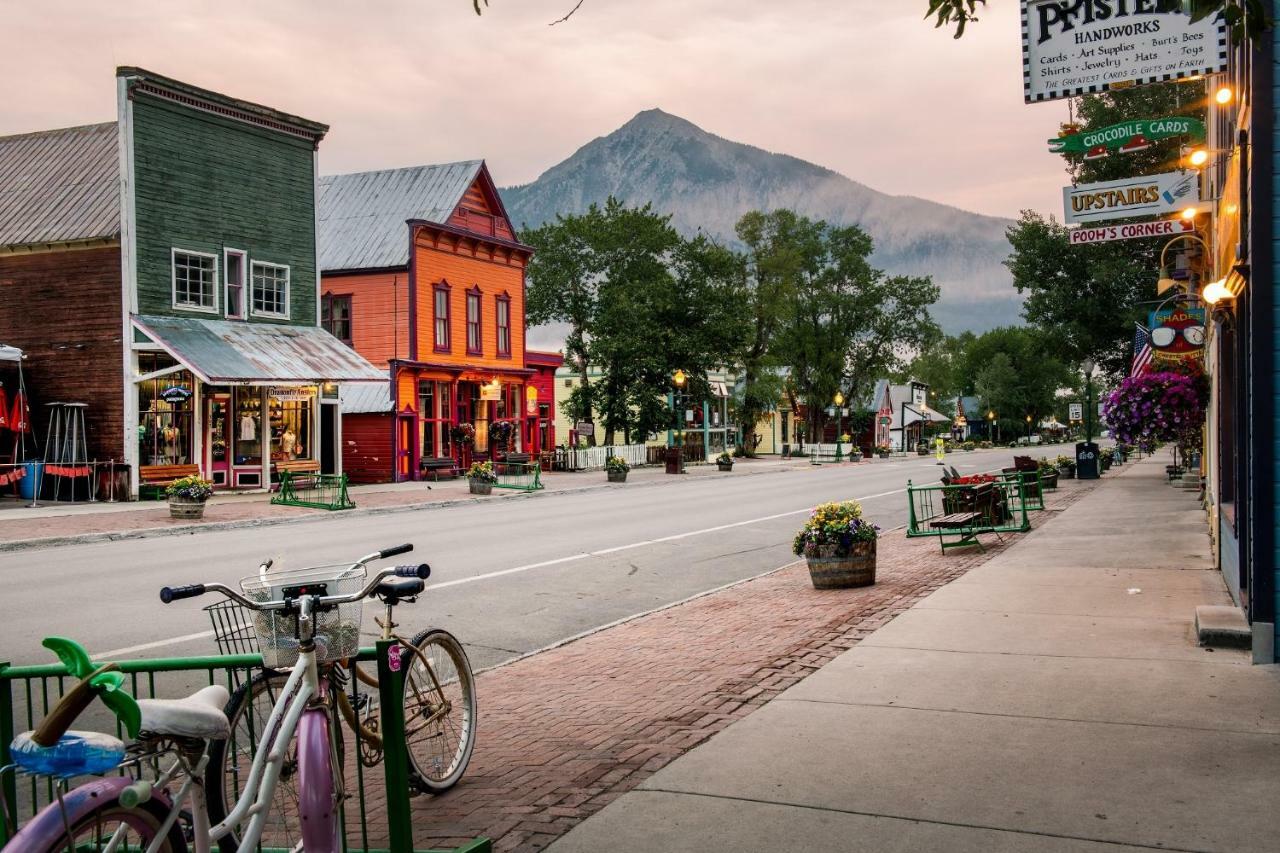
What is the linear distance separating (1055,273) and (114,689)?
143 ft

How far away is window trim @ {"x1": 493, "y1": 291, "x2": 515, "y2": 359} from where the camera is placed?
4472 cm

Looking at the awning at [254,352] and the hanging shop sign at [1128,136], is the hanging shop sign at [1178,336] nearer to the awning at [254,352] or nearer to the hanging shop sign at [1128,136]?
the hanging shop sign at [1128,136]

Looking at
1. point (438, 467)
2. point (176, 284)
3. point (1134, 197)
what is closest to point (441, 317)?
point (438, 467)

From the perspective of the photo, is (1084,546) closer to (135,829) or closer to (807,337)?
(135,829)

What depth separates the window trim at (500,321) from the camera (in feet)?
147

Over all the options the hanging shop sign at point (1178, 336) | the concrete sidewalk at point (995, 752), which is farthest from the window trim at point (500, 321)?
the concrete sidewalk at point (995, 752)

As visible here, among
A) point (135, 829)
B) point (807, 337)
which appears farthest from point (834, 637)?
point (807, 337)

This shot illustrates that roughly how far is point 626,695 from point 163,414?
2519cm

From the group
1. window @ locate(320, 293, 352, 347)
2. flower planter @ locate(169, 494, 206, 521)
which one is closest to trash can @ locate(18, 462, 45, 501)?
flower planter @ locate(169, 494, 206, 521)

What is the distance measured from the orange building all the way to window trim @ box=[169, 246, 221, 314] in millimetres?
7819

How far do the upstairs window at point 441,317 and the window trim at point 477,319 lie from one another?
141cm

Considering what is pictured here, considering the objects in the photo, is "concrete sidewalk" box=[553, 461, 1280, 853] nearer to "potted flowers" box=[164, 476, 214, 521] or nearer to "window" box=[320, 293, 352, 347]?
"potted flowers" box=[164, 476, 214, 521]

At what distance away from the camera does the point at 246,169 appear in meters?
32.7

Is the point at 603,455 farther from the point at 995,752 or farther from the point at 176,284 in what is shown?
the point at 995,752
